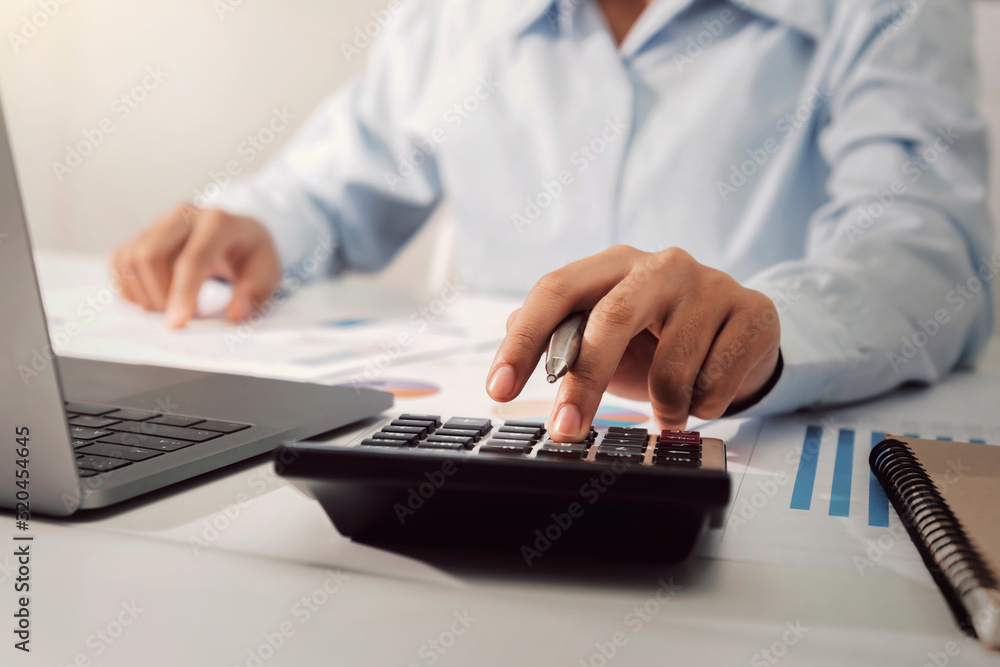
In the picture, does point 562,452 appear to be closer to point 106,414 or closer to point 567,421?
point 567,421

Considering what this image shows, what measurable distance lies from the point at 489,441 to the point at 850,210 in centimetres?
52

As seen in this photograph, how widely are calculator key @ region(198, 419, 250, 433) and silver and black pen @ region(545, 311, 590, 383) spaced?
146 mm

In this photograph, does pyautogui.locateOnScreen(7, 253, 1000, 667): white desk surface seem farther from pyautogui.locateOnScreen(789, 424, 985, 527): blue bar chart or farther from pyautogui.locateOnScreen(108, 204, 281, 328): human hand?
pyautogui.locateOnScreen(108, 204, 281, 328): human hand

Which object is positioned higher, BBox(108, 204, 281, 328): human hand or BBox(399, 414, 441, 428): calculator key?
BBox(399, 414, 441, 428): calculator key

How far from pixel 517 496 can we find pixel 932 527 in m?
0.15

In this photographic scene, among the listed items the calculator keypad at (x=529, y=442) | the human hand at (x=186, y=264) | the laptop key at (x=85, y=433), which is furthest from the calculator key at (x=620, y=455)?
the human hand at (x=186, y=264)

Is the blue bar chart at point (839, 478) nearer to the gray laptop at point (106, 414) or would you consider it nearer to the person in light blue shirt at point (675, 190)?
the person in light blue shirt at point (675, 190)

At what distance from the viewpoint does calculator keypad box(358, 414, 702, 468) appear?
29cm

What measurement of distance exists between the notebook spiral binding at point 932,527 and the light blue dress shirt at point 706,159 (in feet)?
0.44

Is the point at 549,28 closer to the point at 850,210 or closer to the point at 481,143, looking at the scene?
the point at 481,143

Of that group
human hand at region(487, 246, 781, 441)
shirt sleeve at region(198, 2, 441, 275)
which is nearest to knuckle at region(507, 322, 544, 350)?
human hand at region(487, 246, 781, 441)

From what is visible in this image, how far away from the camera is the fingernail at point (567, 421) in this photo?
0.32 metres

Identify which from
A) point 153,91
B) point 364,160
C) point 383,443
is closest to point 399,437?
point 383,443

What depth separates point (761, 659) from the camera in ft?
0.70
